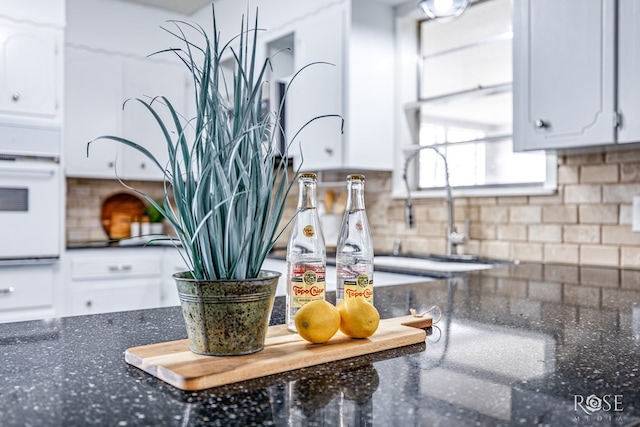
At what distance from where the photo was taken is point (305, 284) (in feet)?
3.24

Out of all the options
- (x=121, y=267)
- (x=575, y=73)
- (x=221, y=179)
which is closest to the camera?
(x=221, y=179)

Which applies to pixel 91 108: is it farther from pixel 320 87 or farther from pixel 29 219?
pixel 320 87

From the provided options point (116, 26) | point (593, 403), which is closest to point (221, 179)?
point (593, 403)

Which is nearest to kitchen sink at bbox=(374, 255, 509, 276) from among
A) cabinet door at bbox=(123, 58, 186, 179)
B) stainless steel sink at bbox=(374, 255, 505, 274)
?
stainless steel sink at bbox=(374, 255, 505, 274)

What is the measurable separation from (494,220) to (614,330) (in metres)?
1.78

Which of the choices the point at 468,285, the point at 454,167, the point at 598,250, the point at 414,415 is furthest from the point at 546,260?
the point at 414,415

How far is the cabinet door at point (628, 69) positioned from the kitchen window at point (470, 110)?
643 mm

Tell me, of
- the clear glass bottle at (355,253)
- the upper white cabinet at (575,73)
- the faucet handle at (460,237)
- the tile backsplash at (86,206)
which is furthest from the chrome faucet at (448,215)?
the tile backsplash at (86,206)

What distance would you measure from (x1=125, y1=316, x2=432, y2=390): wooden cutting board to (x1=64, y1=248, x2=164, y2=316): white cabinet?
3.00 meters

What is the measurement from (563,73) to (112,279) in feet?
9.69

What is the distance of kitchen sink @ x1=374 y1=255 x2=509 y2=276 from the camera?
2627 millimetres

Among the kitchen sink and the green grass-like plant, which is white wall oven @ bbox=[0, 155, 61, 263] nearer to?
the kitchen sink

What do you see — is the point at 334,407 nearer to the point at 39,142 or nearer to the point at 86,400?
the point at 86,400

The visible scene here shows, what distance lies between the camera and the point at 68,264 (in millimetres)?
3590
